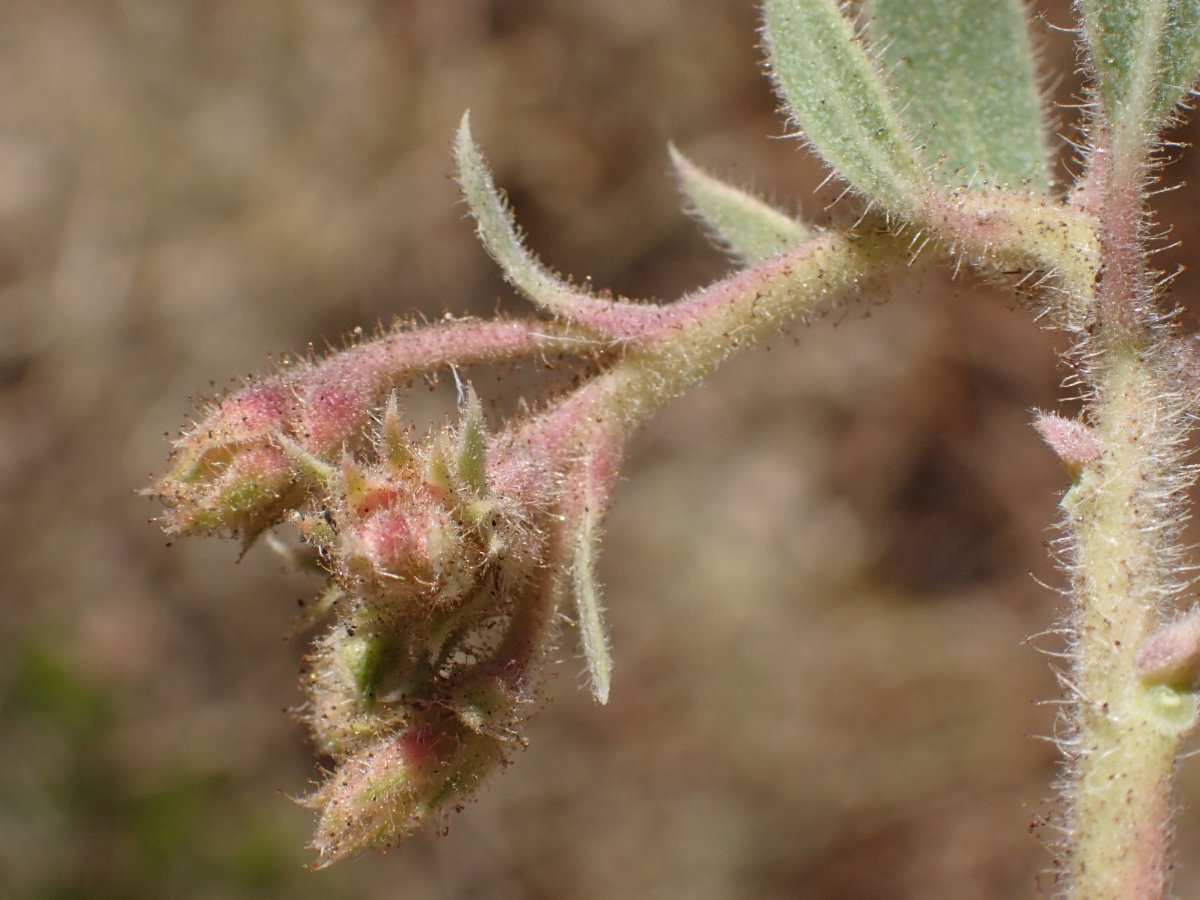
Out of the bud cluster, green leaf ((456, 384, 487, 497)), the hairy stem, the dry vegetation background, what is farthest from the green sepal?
the dry vegetation background

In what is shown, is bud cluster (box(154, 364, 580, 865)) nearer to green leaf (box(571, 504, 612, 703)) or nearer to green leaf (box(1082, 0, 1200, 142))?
green leaf (box(571, 504, 612, 703))

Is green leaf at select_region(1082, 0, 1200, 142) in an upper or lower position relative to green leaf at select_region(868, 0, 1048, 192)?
lower

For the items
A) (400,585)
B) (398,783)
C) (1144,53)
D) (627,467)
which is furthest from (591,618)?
(627,467)

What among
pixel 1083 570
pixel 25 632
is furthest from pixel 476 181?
pixel 25 632

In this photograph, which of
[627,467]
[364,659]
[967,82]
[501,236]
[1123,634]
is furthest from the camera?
[627,467]

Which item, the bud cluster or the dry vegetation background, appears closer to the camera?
the bud cluster

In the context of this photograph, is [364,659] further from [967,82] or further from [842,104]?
[967,82]
